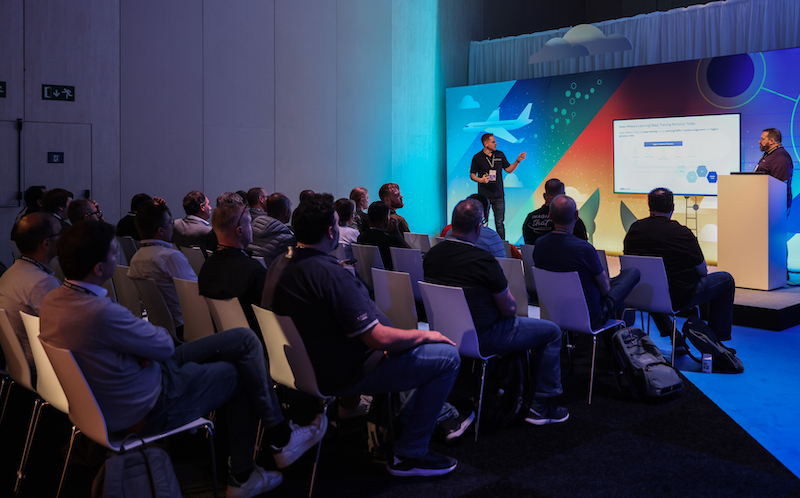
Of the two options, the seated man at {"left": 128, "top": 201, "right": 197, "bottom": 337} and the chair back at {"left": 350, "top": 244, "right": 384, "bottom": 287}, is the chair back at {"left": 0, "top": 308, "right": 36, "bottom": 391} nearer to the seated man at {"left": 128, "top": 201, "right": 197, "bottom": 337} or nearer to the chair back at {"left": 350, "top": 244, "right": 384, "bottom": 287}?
the seated man at {"left": 128, "top": 201, "right": 197, "bottom": 337}

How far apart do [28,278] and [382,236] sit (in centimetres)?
294

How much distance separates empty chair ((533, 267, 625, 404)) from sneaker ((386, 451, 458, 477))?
4.51 ft

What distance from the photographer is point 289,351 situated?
3014 millimetres

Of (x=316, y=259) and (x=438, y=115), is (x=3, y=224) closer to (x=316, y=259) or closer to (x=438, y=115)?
(x=316, y=259)

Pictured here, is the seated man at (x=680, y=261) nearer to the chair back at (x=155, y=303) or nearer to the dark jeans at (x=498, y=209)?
the chair back at (x=155, y=303)

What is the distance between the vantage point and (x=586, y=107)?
10547 mm

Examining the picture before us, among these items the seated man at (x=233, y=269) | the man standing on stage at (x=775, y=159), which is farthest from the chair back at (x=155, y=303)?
the man standing on stage at (x=775, y=159)

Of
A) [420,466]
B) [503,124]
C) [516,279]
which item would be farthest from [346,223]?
[503,124]

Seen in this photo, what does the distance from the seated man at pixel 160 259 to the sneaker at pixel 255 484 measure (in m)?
1.40

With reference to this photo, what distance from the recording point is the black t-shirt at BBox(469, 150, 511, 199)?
1000 cm

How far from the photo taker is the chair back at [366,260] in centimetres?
541

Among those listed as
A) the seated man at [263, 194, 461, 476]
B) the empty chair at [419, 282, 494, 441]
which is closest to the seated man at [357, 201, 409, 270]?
the empty chair at [419, 282, 494, 441]

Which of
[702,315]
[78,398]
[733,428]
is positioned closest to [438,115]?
[702,315]

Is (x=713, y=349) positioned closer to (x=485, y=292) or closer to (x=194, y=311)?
(x=485, y=292)
